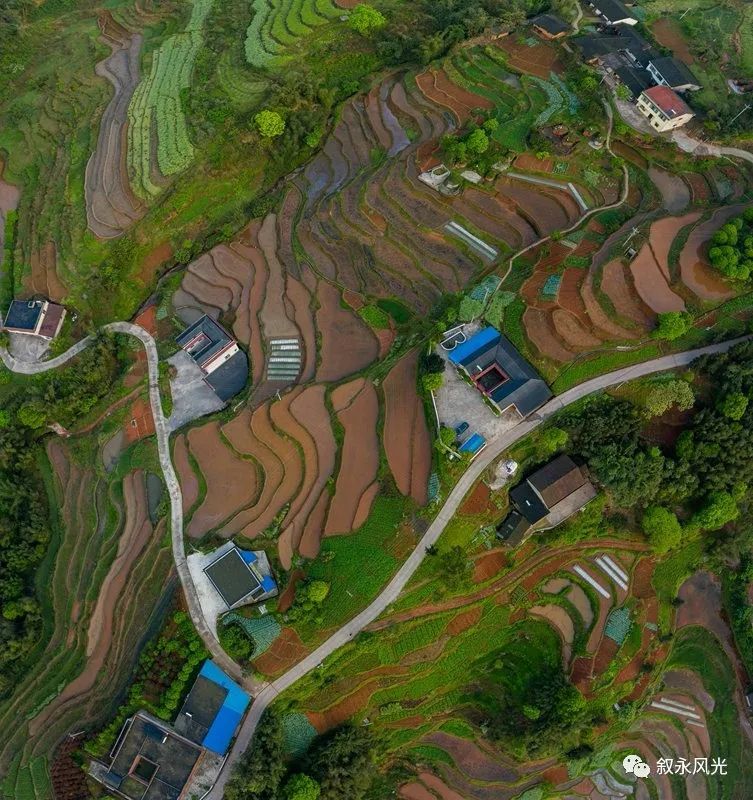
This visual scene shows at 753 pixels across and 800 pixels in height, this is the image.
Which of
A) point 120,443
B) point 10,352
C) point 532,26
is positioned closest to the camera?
point 120,443

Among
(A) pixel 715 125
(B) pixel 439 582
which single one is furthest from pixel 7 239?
(A) pixel 715 125

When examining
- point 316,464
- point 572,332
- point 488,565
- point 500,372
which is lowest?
point 488,565

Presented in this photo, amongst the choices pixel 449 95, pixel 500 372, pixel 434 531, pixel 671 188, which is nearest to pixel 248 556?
pixel 434 531

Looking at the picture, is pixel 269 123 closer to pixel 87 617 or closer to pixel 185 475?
pixel 185 475

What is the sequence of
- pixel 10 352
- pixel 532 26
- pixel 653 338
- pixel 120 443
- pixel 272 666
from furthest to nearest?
pixel 532 26 < pixel 10 352 < pixel 120 443 < pixel 653 338 < pixel 272 666

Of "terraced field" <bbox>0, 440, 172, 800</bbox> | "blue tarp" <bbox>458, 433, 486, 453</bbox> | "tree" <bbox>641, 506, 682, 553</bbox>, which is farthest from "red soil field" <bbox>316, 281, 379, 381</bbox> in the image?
"tree" <bbox>641, 506, 682, 553</bbox>

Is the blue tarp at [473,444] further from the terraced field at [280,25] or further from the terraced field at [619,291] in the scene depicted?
the terraced field at [280,25]

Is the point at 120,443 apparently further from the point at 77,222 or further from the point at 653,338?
the point at 653,338

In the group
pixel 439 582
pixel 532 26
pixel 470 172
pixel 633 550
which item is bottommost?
pixel 633 550
